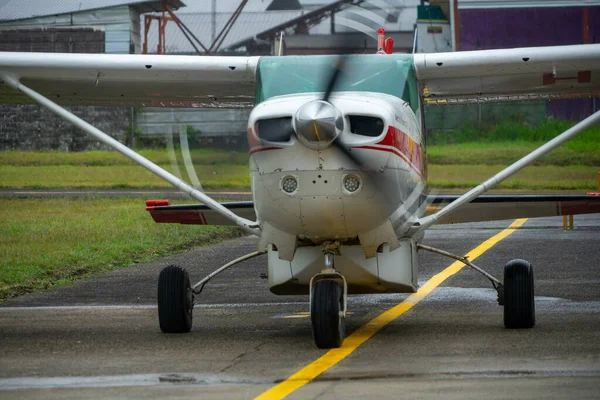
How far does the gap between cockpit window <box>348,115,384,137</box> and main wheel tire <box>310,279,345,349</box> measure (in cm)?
116

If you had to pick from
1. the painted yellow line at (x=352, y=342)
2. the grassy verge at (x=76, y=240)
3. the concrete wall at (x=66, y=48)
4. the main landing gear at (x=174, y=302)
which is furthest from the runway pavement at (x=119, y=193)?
the main landing gear at (x=174, y=302)

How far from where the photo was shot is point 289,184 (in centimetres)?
827

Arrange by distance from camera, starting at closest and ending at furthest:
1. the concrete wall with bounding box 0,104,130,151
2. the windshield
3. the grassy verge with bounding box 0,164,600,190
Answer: the windshield < the grassy verge with bounding box 0,164,600,190 < the concrete wall with bounding box 0,104,130,151

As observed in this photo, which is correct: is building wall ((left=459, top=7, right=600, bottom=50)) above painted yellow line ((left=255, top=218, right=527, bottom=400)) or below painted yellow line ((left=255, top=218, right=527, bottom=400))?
above

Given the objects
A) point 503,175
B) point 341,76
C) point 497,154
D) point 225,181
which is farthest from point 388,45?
point 497,154

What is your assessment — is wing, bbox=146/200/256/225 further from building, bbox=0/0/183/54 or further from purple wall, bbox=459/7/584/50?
purple wall, bbox=459/7/584/50

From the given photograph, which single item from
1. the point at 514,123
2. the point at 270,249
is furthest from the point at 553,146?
the point at 514,123

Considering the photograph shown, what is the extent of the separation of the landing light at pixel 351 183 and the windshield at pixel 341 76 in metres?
0.85

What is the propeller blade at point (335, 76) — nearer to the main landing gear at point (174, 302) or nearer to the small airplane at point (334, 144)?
the small airplane at point (334, 144)

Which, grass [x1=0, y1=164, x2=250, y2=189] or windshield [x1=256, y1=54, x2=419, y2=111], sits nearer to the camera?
windshield [x1=256, y1=54, x2=419, y2=111]

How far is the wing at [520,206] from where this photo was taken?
1060cm

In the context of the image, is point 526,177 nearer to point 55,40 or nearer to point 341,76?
point 55,40

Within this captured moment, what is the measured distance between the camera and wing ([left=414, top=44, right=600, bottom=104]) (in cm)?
1019

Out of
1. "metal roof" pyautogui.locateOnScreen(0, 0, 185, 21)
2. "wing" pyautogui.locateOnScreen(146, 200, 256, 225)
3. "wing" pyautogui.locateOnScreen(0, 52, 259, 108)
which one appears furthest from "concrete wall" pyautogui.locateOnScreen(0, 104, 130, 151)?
"wing" pyautogui.locateOnScreen(146, 200, 256, 225)
